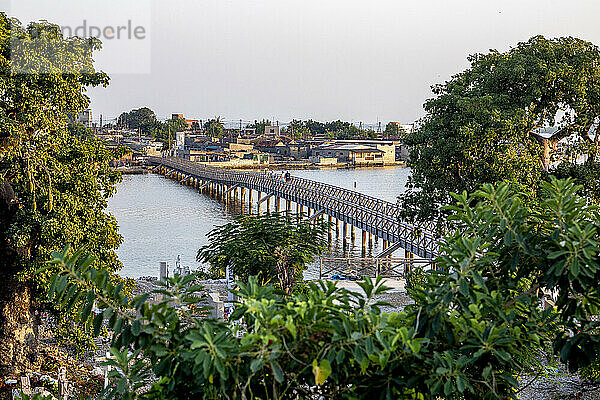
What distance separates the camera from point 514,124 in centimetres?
1756

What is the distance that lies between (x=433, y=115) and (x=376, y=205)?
1451 cm

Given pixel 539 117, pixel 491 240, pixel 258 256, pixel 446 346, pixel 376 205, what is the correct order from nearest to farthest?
pixel 446 346 → pixel 491 240 → pixel 258 256 → pixel 539 117 → pixel 376 205

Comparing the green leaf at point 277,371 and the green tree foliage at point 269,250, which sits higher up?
the green leaf at point 277,371

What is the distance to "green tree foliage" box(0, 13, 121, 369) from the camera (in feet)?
35.6

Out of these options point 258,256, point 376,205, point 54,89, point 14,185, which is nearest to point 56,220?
point 14,185

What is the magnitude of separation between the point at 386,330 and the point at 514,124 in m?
15.5

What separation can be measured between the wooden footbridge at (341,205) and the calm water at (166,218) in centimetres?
177

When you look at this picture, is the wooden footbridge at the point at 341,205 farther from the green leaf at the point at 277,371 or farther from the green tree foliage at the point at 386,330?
the green leaf at the point at 277,371

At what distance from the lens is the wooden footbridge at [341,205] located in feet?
78.8

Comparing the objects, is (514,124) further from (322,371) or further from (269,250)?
(322,371)

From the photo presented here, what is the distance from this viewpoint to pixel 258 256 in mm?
9398

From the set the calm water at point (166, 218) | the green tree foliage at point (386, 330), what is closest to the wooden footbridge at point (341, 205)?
the calm water at point (166, 218)

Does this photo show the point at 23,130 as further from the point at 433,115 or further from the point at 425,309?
the point at 433,115

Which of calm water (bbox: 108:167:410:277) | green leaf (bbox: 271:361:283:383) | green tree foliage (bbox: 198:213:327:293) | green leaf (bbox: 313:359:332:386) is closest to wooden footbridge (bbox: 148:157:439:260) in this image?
calm water (bbox: 108:167:410:277)
